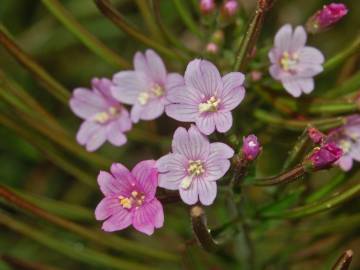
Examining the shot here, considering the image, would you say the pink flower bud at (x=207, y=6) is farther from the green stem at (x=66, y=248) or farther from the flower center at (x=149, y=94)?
the green stem at (x=66, y=248)

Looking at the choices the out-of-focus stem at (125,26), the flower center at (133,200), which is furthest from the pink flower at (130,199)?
the out-of-focus stem at (125,26)

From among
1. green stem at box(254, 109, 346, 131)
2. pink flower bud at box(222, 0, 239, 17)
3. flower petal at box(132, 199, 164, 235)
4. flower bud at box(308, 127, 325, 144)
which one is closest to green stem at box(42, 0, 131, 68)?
pink flower bud at box(222, 0, 239, 17)

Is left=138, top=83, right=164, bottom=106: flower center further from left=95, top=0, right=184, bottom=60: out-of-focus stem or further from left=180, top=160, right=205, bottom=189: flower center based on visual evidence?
left=180, top=160, right=205, bottom=189: flower center

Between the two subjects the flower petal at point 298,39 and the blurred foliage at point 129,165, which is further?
the blurred foliage at point 129,165

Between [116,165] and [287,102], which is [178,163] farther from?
[287,102]

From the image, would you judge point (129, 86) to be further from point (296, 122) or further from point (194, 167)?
point (296, 122)

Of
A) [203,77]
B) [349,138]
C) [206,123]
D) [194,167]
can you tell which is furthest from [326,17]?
[194,167]
